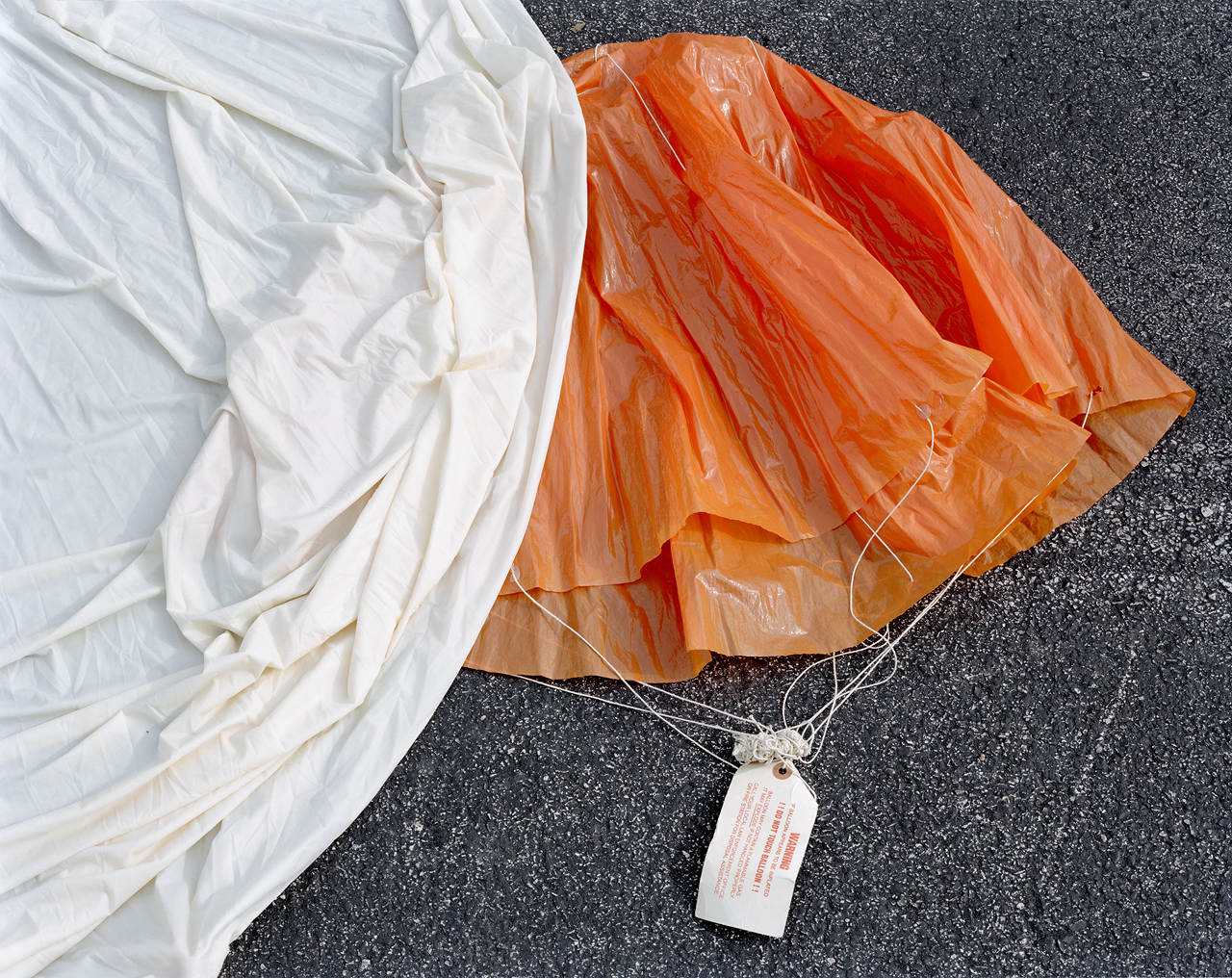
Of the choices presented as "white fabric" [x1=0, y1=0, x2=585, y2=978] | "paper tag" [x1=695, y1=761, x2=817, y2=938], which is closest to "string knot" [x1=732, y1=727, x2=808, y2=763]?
"paper tag" [x1=695, y1=761, x2=817, y2=938]

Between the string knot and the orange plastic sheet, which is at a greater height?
the orange plastic sheet

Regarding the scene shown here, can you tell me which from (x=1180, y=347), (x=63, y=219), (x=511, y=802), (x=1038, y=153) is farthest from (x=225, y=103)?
(x=1180, y=347)

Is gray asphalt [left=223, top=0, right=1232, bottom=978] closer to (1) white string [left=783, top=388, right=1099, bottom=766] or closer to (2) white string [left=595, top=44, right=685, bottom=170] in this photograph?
(1) white string [left=783, top=388, right=1099, bottom=766]

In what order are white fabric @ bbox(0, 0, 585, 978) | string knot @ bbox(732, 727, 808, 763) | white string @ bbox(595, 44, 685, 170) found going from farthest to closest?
white string @ bbox(595, 44, 685, 170), string knot @ bbox(732, 727, 808, 763), white fabric @ bbox(0, 0, 585, 978)

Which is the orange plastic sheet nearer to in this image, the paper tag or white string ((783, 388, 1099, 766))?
white string ((783, 388, 1099, 766))

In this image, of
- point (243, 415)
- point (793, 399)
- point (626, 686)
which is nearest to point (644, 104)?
point (793, 399)

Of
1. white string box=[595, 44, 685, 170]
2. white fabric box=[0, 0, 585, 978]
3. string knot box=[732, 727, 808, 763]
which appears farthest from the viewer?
white string box=[595, 44, 685, 170]

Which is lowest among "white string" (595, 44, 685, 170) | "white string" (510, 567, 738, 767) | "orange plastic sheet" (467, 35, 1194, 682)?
"white string" (510, 567, 738, 767)

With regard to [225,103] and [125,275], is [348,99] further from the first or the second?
[125,275]

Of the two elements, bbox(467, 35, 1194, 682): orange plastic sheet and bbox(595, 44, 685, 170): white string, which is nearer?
bbox(467, 35, 1194, 682): orange plastic sheet
